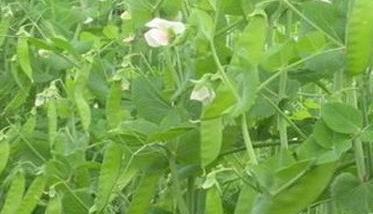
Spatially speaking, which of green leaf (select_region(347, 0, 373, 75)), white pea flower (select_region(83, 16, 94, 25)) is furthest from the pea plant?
white pea flower (select_region(83, 16, 94, 25))

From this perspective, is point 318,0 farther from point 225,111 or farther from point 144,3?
point 144,3

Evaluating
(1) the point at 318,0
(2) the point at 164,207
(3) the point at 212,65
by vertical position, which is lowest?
(2) the point at 164,207

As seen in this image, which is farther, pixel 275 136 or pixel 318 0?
pixel 275 136

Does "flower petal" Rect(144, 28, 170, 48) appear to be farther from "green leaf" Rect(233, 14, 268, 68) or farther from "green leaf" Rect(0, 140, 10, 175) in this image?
"green leaf" Rect(0, 140, 10, 175)

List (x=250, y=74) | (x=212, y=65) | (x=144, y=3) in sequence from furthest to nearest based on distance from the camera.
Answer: (x=144, y=3), (x=212, y=65), (x=250, y=74)

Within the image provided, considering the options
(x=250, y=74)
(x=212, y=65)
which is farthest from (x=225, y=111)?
(x=212, y=65)

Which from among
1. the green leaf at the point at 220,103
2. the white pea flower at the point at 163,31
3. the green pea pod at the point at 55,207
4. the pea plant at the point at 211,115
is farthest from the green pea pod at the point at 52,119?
the green leaf at the point at 220,103

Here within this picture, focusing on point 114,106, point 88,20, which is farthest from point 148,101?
point 88,20
